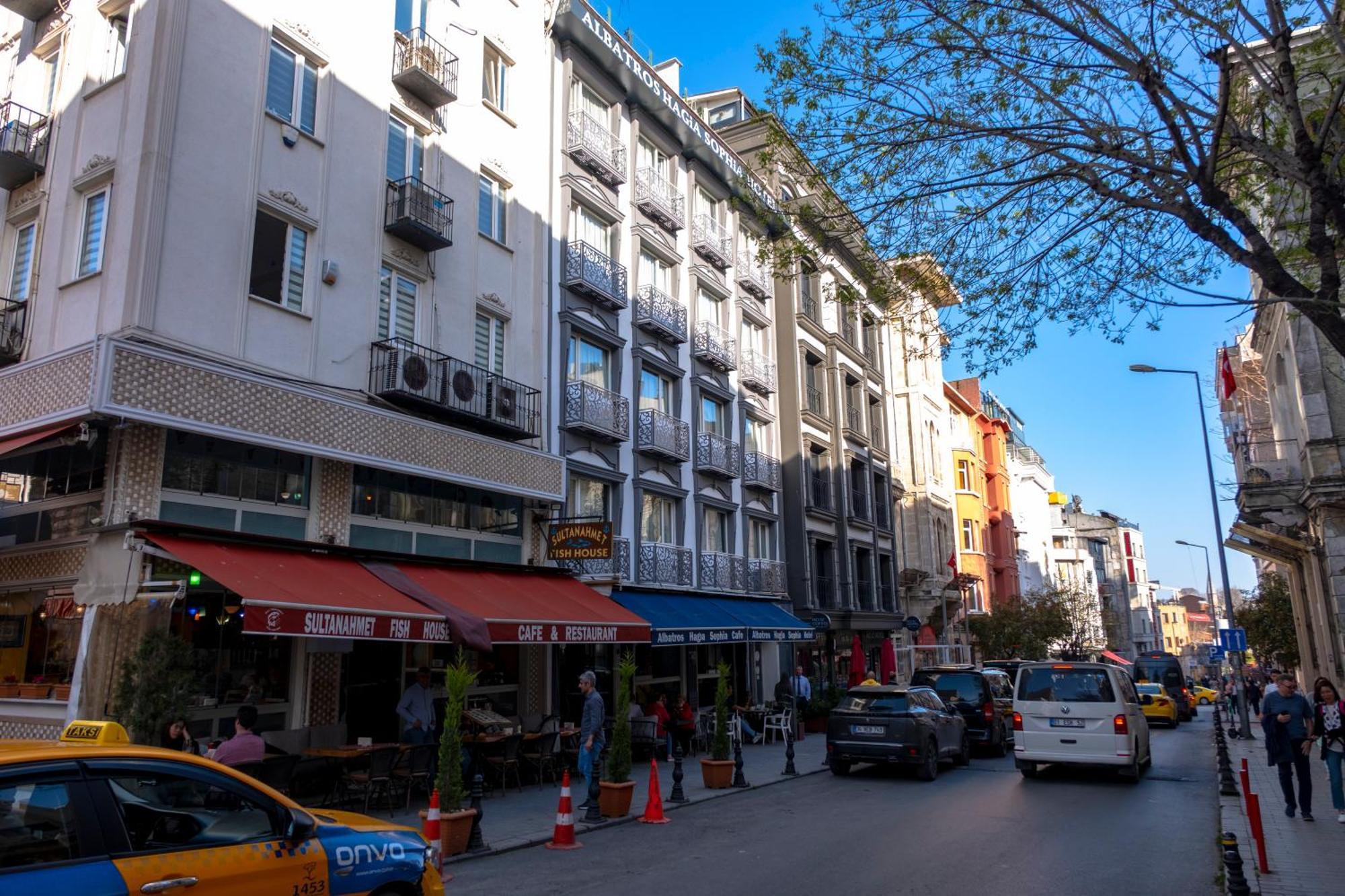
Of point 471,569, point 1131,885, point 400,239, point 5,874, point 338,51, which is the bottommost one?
point 1131,885

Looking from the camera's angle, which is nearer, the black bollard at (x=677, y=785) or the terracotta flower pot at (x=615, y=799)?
the terracotta flower pot at (x=615, y=799)

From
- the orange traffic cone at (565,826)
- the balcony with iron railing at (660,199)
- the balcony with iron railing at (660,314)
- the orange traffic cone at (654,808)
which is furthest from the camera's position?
the balcony with iron railing at (660,199)

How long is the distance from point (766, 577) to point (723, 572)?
2.89m

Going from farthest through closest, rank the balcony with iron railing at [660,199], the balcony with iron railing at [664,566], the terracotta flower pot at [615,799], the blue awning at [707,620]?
the balcony with iron railing at [660,199] → the balcony with iron railing at [664,566] → the blue awning at [707,620] → the terracotta flower pot at [615,799]

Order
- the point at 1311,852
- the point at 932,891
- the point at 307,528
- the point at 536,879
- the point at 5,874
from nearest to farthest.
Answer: the point at 5,874 → the point at 932,891 → the point at 536,879 → the point at 1311,852 → the point at 307,528

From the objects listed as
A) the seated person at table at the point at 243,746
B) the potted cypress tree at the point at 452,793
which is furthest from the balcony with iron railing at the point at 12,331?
the potted cypress tree at the point at 452,793

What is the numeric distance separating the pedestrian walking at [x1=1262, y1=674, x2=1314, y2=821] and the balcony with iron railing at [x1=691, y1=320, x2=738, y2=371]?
17.0m

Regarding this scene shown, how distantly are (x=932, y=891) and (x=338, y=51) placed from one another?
50.7 ft

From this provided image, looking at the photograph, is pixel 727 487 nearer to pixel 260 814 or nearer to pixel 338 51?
pixel 338 51

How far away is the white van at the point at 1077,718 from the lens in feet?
50.4

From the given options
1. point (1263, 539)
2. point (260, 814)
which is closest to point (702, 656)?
point (1263, 539)

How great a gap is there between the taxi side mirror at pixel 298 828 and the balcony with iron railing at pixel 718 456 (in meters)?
20.5

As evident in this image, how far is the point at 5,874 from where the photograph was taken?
12.9 feet

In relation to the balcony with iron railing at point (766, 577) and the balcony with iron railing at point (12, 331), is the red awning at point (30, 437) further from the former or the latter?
the balcony with iron railing at point (766, 577)
